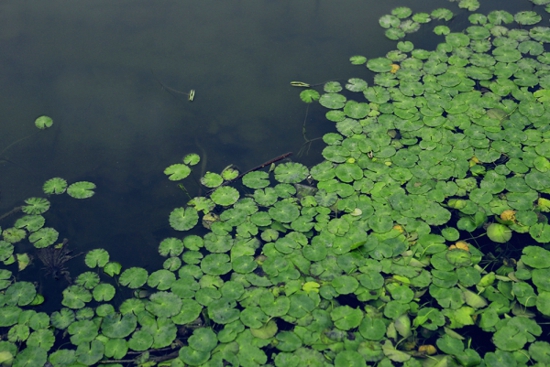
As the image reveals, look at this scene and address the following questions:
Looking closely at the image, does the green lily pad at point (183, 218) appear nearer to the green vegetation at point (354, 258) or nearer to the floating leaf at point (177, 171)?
the green vegetation at point (354, 258)

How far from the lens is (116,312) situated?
4168 millimetres

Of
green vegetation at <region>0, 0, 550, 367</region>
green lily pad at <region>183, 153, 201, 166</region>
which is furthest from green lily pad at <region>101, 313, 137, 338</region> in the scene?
green lily pad at <region>183, 153, 201, 166</region>

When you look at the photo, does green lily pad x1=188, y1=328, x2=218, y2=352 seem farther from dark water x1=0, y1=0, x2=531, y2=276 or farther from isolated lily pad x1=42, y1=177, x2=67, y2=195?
isolated lily pad x1=42, y1=177, x2=67, y2=195

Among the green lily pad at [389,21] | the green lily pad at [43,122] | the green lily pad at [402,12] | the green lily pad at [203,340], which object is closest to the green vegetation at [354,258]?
the green lily pad at [203,340]

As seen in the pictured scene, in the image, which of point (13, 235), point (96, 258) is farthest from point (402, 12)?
point (13, 235)

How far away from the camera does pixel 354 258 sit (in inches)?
171

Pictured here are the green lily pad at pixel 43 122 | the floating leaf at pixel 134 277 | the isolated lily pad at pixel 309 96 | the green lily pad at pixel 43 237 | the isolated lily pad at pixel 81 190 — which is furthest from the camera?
the isolated lily pad at pixel 309 96

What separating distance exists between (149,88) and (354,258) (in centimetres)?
294

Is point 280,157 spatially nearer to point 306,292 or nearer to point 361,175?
point 361,175

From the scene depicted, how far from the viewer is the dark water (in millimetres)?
4941

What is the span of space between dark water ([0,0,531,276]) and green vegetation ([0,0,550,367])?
0.69 feet

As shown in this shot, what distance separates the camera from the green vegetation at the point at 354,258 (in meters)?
3.94

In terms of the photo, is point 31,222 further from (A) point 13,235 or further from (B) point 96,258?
(B) point 96,258

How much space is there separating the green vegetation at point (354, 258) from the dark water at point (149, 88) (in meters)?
0.21
